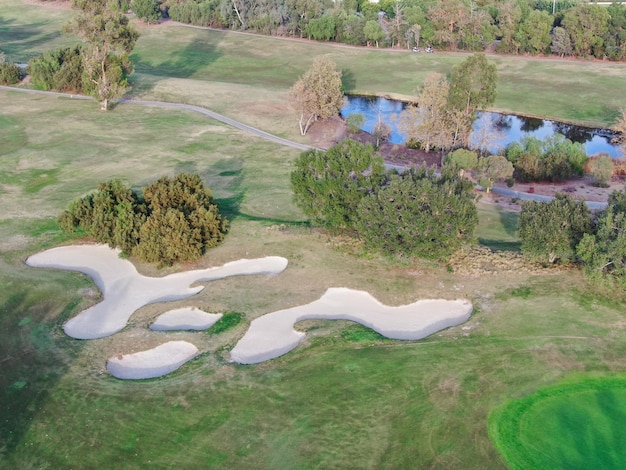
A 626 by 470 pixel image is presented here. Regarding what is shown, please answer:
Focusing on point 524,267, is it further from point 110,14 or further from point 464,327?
point 110,14

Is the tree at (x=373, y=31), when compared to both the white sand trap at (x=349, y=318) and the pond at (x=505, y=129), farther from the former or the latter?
the white sand trap at (x=349, y=318)

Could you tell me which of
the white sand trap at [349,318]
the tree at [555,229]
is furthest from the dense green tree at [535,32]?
the white sand trap at [349,318]

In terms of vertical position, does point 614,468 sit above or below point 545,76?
below

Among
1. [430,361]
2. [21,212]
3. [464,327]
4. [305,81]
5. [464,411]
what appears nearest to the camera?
[464,411]

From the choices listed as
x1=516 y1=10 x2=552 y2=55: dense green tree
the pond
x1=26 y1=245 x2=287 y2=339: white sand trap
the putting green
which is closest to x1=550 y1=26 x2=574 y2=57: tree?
x1=516 y1=10 x2=552 y2=55: dense green tree

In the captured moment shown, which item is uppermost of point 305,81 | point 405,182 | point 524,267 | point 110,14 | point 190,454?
point 110,14

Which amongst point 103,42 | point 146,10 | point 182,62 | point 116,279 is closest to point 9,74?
point 103,42

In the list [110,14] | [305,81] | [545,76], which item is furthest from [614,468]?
[545,76]
